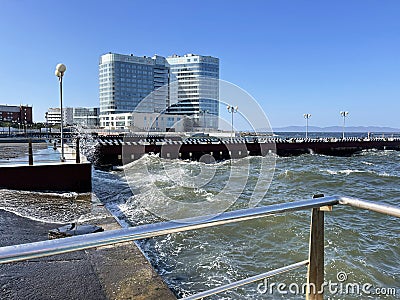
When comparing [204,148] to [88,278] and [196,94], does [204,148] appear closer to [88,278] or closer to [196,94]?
[196,94]

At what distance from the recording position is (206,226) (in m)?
1.21

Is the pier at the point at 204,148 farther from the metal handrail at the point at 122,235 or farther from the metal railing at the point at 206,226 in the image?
the metal handrail at the point at 122,235

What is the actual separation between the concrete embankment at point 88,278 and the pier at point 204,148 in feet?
62.7

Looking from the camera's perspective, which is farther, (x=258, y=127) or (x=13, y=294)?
(x=258, y=127)

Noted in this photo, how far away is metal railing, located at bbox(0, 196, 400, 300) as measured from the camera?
35.8 inches

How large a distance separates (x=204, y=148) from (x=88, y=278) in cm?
2405

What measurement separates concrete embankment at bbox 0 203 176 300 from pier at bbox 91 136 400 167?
19119 millimetres

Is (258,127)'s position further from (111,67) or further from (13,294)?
(111,67)

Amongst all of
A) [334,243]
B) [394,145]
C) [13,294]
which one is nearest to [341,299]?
[334,243]

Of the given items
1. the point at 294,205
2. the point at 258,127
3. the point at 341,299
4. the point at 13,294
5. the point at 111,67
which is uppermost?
the point at 111,67

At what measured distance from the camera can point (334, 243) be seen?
6.66 meters

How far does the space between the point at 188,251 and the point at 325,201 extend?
4.94 m

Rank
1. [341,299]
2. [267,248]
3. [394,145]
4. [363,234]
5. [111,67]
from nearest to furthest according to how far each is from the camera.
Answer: [341,299]
[267,248]
[363,234]
[111,67]
[394,145]

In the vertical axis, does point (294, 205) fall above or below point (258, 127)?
below
